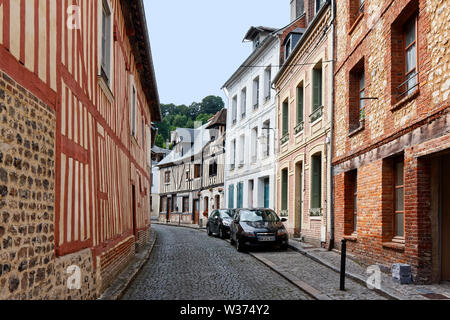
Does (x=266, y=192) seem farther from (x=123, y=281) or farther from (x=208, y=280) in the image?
(x=123, y=281)

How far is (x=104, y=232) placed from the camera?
7980 millimetres

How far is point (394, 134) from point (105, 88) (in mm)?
5388

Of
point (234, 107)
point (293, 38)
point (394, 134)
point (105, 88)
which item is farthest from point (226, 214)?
point (105, 88)

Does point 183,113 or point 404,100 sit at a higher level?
point 183,113

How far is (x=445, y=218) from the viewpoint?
26.3ft

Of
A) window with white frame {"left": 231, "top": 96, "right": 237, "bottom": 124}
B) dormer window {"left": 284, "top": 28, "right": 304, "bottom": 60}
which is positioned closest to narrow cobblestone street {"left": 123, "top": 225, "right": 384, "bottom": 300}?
dormer window {"left": 284, "top": 28, "right": 304, "bottom": 60}

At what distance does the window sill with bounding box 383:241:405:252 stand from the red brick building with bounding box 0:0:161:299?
519 cm

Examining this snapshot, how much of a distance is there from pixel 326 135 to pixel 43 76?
1070 centimetres

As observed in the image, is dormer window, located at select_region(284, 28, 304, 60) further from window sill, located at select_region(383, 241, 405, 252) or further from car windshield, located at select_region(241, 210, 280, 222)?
window sill, located at select_region(383, 241, 405, 252)

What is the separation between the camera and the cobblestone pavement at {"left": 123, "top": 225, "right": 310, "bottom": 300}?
300 inches

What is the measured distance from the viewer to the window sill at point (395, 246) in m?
8.68

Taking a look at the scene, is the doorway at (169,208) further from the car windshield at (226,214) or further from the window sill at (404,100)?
the window sill at (404,100)

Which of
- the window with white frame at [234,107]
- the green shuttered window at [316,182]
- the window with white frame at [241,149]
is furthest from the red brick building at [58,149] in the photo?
the window with white frame at [234,107]
